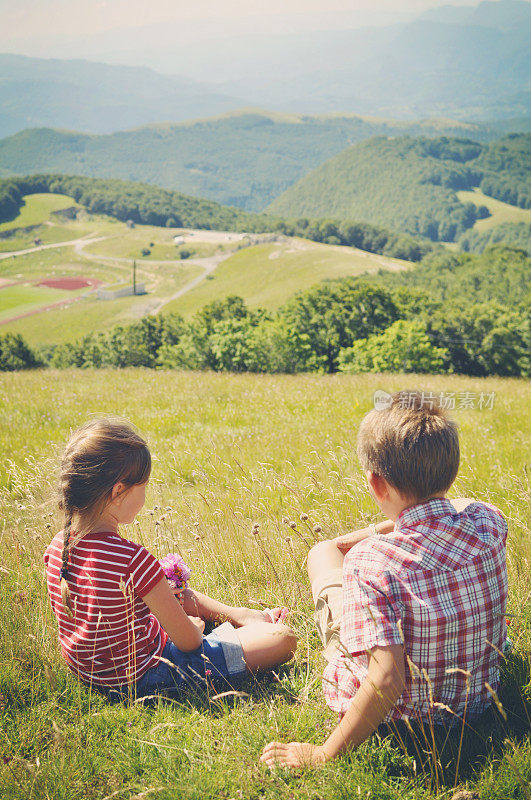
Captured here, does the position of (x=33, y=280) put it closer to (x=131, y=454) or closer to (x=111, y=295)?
(x=111, y=295)

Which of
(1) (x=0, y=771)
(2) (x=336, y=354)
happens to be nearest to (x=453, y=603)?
(1) (x=0, y=771)

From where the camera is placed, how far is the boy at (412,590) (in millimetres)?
1954

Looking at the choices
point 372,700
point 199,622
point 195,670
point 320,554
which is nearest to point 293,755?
point 372,700

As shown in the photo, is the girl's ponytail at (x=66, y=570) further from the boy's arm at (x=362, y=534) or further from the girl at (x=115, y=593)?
the boy's arm at (x=362, y=534)

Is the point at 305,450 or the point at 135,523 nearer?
the point at 135,523

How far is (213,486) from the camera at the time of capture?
5090 millimetres

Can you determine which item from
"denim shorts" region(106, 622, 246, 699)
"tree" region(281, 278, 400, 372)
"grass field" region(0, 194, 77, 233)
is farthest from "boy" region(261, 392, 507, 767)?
"grass field" region(0, 194, 77, 233)

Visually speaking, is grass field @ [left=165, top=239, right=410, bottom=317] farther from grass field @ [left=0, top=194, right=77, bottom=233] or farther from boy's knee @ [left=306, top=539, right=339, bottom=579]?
grass field @ [left=0, top=194, right=77, bottom=233]

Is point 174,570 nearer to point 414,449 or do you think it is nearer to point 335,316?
point 414,449

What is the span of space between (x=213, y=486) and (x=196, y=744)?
2.96m

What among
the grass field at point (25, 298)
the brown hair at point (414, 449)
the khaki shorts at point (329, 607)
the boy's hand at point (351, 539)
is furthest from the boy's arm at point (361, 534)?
the grass field at point (25, 298)

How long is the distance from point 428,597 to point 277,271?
103 meters

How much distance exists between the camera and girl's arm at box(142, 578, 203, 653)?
2402mm

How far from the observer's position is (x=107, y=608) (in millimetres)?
2389
